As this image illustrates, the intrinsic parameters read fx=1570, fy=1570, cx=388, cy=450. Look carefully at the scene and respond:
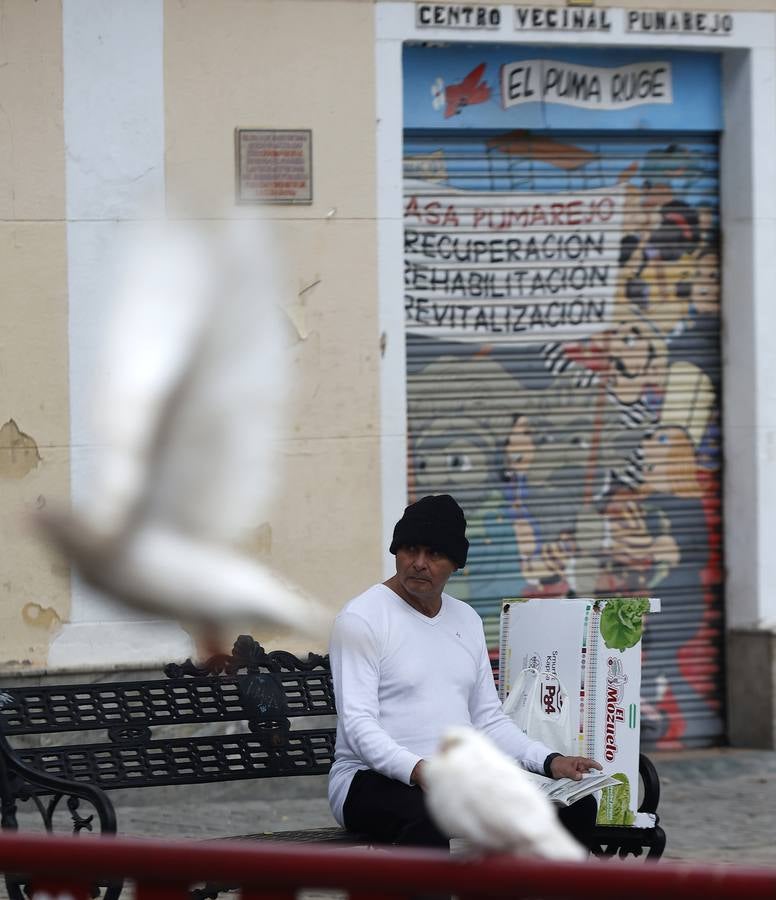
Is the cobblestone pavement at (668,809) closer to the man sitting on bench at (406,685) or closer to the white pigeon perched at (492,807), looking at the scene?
the man sitting on bench at (406,685)

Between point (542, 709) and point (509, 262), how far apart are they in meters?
3.48

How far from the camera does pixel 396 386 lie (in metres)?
6.83

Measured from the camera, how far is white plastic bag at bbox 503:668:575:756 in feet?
13.9

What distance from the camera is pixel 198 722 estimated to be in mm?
4383

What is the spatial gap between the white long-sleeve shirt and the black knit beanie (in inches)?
6.3

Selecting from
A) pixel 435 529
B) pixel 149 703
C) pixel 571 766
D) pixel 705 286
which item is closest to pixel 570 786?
pixel 571 766

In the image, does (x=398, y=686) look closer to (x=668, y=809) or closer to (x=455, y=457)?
(x=668, y=809)

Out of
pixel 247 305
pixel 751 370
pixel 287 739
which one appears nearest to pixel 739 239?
pixel 751 370

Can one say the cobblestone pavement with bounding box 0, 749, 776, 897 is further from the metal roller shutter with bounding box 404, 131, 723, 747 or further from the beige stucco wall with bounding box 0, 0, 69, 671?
the beige stucco wall with bounding box 0, 0, 69, 671

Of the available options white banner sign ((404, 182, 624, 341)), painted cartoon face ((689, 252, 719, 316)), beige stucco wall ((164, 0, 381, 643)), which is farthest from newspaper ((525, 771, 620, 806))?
painted cartoon face ((689, 252, 719, 316))

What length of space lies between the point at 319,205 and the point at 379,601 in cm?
305

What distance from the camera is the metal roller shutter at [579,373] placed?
7301 millimetres

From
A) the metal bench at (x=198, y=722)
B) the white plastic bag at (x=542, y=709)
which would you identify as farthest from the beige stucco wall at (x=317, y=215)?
the white plastic bag at (x=542, y=709)

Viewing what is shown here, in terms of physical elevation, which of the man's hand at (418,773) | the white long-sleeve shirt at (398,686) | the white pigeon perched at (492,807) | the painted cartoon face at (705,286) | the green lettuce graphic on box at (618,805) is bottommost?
the green lettuce graphic on box at (618,805)
